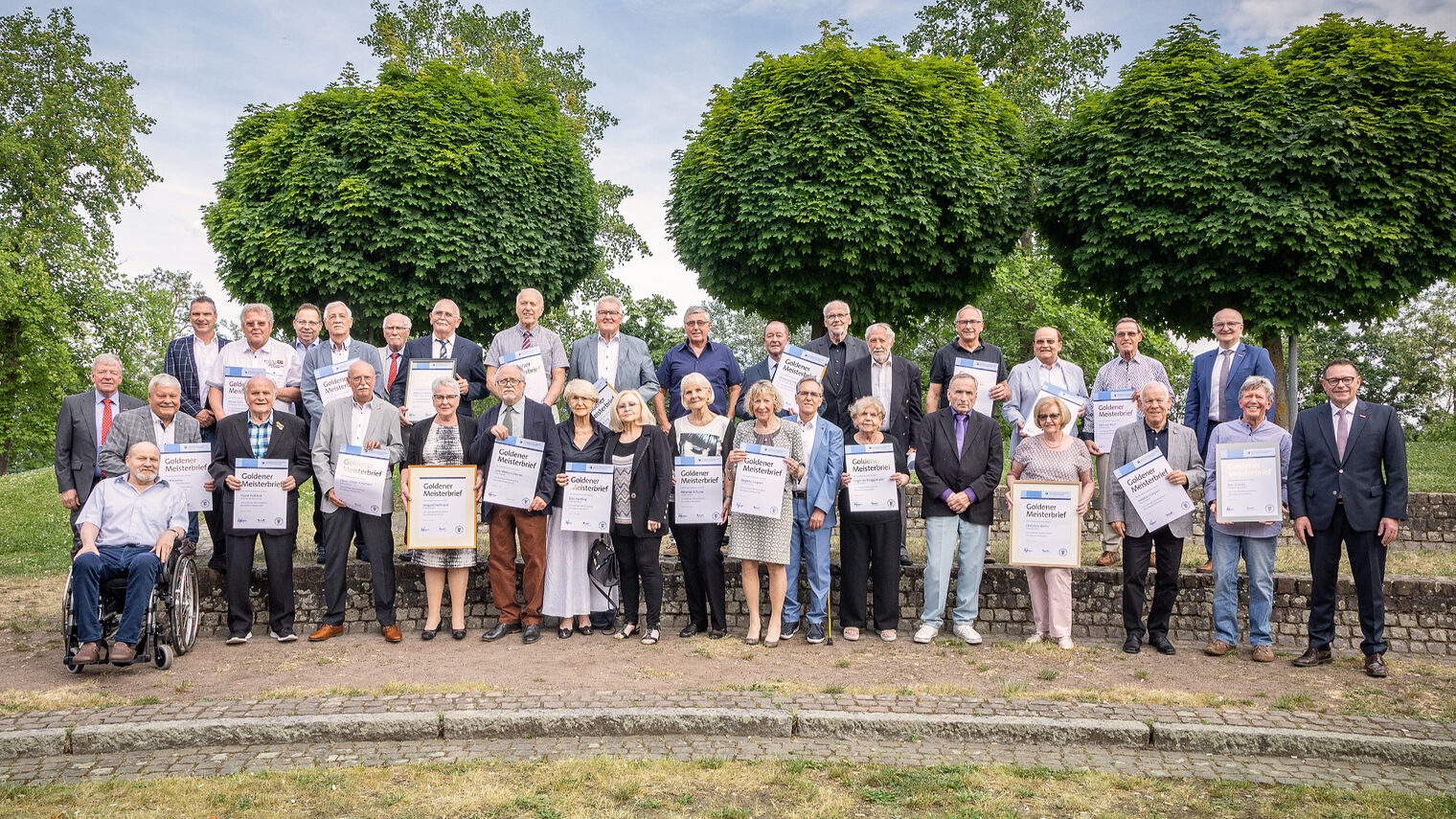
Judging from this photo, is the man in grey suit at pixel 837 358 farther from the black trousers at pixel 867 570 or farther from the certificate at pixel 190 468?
the certificate at pixel 190 468

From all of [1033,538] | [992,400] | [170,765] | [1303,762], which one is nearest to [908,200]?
[992,400]

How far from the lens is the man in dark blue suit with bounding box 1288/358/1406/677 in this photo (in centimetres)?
708

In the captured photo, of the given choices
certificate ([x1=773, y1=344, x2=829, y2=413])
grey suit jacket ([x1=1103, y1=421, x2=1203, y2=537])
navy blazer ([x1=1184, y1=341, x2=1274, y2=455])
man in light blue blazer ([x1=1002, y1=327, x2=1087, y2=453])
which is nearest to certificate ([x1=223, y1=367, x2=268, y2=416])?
certificate ([x1=773, y1=344, x2=829, y2=413])

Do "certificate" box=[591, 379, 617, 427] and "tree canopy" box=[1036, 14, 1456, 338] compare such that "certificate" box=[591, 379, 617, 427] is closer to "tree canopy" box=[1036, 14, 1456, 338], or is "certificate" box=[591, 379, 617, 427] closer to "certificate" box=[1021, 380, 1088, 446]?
"certificate" box=[1021, 380, 1088, 446]

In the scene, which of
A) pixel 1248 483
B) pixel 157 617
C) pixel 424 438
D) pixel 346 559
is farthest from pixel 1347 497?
pixel 157 617

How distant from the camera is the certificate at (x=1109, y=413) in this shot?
8336 millimetres

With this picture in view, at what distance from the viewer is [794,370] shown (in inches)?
334

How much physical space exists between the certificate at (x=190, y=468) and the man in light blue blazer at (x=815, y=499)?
16.3 feet

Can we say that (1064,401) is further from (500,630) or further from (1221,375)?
(500,630)

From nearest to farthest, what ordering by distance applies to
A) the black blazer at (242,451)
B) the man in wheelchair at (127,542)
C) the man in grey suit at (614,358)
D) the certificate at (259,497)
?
the man in wheelchair at (127,542) < the certificate at (259,497) < the black blazer at (242,451) < the man in grey suit at (614,358)

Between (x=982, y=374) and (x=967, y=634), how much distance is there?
2.31 meters

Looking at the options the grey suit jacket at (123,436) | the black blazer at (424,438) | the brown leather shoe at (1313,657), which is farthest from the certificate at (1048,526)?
the grey suit jacket at (123,436)

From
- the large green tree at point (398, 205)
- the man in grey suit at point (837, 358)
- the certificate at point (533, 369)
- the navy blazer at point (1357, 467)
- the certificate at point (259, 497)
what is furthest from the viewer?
the large green tree at point (398, 205)

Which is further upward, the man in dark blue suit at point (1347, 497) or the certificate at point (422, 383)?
the certificate at point (422, 383)
